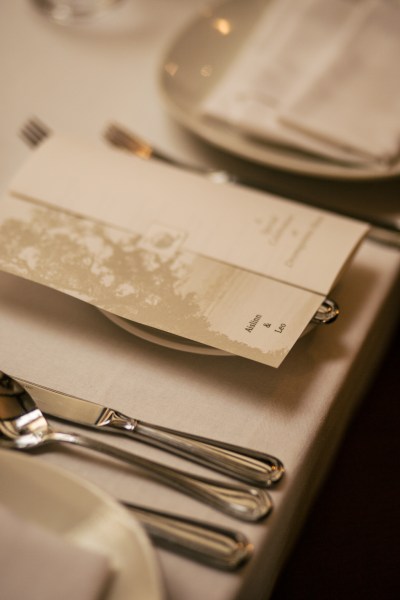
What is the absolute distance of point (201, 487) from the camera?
1.63ft

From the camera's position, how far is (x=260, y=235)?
0.65 metres

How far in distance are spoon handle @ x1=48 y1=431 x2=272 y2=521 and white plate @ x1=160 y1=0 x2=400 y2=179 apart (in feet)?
1.25

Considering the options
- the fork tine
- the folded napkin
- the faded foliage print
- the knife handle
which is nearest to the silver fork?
the fork tine

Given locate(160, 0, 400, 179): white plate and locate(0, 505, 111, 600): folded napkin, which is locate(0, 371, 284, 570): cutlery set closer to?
locate(0, 505, 111, 600): folded napkin

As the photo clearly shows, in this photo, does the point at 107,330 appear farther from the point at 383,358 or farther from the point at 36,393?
the point at 383,358

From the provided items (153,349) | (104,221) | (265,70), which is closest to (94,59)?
(265,70)

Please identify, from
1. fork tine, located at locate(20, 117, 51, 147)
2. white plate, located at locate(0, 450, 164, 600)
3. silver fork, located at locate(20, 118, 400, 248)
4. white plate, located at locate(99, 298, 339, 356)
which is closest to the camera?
white plate, located at locate(0, 450, 164, 600)

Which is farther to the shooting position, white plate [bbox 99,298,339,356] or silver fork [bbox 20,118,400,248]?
silver fork [bbox 20,118,400,248]

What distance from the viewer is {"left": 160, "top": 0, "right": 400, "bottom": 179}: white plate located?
76 cm

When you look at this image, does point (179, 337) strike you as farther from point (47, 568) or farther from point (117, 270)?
point (47, 568)

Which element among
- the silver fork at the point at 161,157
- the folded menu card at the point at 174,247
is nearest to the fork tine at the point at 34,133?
the silver fork at the point at 161,157

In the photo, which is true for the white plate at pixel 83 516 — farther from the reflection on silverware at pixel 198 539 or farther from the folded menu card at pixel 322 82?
the folded menu card at pixel 322 82

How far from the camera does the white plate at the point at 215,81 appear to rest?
0.76 metres

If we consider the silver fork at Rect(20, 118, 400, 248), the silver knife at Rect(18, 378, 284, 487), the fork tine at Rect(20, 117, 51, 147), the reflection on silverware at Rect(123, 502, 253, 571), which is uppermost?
the silver fork at Rect(20, 118, 400, 248)
